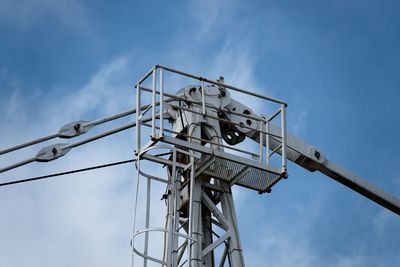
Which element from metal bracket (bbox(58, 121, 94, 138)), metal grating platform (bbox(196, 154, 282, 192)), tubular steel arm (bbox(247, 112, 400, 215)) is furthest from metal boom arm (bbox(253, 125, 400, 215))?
metal bracket (bbox(58, 121, 94, 138))

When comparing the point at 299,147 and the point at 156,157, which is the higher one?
the point at 299,147

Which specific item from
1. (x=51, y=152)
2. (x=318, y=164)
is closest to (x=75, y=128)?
(x=51, y=152)

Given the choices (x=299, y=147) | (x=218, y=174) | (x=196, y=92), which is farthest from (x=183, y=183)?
(x=299, y=147)

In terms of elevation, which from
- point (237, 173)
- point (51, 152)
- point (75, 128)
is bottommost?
point (237, 173)

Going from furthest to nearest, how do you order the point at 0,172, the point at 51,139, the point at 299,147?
the point at 299,147 → the point at 51,139 → the point at 0,172

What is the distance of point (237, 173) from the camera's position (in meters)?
18.3

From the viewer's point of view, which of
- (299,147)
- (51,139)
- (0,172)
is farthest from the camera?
(299,147)

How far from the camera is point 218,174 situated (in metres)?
18.3

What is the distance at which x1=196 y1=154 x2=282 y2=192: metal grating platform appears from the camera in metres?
18.0

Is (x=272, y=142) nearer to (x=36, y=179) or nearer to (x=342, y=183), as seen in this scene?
(x=342, y=183)

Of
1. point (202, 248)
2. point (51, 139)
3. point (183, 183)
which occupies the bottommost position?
point (202, 248)

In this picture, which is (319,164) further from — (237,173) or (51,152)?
(51,152)

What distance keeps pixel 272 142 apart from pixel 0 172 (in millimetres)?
5650

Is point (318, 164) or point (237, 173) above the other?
point (318, 164)
